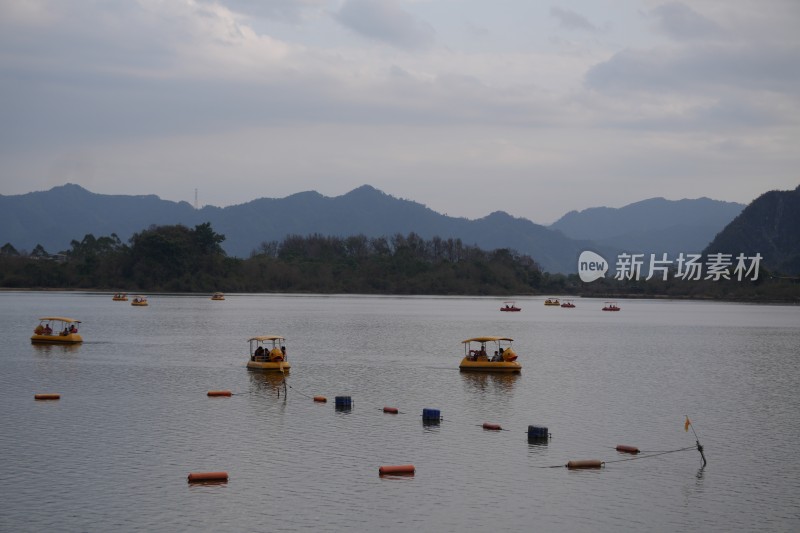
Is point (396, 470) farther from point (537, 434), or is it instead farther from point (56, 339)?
point (56, 339)

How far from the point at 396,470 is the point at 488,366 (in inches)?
1076

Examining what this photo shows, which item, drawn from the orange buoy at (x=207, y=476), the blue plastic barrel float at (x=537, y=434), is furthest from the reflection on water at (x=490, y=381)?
the orange buoy at (x=207, y=476)

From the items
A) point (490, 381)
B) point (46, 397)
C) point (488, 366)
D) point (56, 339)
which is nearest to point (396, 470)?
point (46, 397)

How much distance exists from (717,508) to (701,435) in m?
11.4

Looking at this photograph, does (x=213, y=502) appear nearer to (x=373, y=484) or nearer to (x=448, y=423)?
(x=373, y=484)

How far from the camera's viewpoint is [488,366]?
2165 inches

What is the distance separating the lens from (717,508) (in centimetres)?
2562

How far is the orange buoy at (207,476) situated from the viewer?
26891 mm

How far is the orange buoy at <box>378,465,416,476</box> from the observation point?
92.4 ft

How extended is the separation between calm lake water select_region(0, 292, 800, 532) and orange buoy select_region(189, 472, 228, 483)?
0.33m

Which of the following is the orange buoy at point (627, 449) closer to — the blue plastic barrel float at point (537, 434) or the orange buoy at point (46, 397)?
the blue plastic barrel float at point (537, 434)

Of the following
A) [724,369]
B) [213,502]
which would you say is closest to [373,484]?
[213,502]

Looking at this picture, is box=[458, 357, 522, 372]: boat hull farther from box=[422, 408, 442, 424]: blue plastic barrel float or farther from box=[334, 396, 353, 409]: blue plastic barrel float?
box=[422, 408, 442, 424]: blue plastic barrel float

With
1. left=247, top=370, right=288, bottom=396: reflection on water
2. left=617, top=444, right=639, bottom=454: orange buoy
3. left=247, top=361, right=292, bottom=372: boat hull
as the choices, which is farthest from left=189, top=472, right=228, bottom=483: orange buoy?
left=247, top=361, right=292, bottom=372: boat hull
